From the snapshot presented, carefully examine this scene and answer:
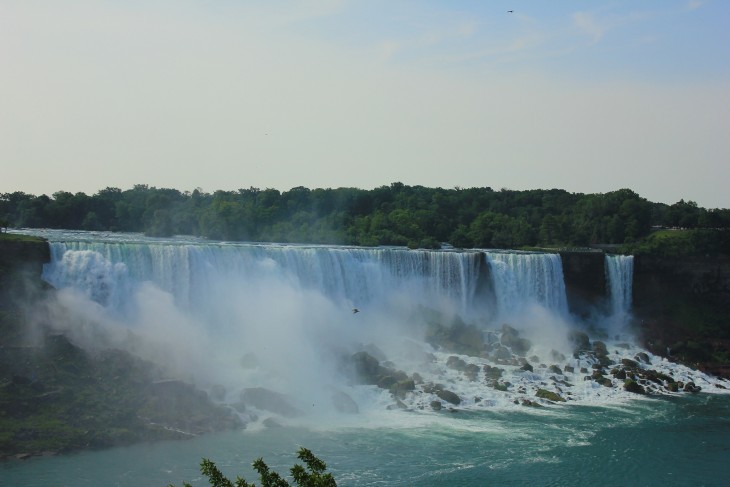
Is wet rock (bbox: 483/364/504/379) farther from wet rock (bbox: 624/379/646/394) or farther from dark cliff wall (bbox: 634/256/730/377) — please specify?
dark cliff wall (bbox: 634/256/730/377)

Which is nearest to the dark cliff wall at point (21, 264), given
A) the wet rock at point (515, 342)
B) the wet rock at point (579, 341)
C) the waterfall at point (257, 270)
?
the waterfall at point (257, 270)

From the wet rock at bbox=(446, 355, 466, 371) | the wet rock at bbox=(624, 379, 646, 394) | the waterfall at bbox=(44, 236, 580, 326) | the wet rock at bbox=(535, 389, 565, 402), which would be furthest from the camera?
the wet rock at bbox=(446, 355, 466, 371)

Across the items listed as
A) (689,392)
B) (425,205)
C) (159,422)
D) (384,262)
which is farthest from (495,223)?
(159,422)

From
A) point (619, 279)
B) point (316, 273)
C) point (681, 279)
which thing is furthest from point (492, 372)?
point (681, 279)

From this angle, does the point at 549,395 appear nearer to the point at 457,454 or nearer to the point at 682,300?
the point at 457,454

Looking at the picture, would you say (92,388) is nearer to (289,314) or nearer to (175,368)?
(175,368)

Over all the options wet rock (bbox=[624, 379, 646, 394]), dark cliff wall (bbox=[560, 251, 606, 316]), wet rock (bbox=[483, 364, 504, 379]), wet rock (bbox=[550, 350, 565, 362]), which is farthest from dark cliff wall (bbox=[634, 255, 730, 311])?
wet rock (bbox=[483, 364, 504, 379])

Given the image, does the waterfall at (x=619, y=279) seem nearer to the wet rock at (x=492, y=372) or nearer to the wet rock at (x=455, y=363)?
the wet rock at (x=492, y=372)
